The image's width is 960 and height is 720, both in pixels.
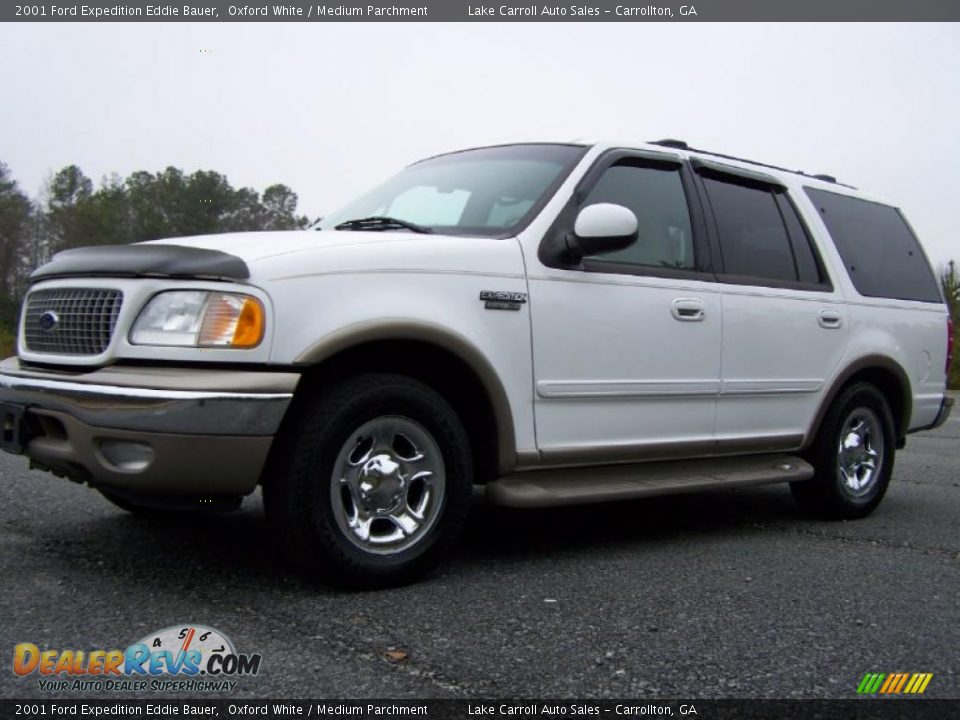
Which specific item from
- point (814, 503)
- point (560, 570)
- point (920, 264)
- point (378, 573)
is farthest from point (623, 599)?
point (920, 264)

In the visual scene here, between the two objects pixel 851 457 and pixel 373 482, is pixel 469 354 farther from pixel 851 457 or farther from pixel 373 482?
pixel 851 457

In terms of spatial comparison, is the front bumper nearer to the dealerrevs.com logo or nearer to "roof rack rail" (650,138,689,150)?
the dealerrevs.com logo

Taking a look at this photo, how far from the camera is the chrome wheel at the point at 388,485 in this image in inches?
135

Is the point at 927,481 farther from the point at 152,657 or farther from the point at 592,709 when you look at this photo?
the point at 152,657

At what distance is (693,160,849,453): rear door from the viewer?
4820 millimetres

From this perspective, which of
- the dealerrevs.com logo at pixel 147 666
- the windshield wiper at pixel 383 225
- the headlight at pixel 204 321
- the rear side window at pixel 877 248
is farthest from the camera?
the rear side window at pixel 877 248

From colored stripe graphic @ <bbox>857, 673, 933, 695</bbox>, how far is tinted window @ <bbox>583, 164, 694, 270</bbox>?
212 centimetres

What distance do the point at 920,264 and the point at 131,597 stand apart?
5.28 m

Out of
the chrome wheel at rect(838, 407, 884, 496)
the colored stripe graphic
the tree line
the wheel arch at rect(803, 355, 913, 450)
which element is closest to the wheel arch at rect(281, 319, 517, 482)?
the colored stripe graphic

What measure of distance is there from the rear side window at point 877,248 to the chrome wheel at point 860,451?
0.75 meters

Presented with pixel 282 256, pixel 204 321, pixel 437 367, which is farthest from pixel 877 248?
pixel 204 321

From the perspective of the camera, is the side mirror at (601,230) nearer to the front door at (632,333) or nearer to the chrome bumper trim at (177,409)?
the front door at (632,333)

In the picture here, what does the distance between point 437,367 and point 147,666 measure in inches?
62.8

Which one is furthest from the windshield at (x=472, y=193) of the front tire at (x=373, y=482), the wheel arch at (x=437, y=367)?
the front tire at (x=373, y=482)
